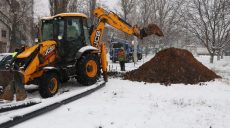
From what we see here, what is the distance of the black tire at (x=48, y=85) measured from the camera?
1069cm

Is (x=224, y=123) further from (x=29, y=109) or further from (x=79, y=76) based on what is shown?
(x=79, y=76)

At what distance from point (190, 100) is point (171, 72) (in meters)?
5.08

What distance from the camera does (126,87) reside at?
13461 millimetres

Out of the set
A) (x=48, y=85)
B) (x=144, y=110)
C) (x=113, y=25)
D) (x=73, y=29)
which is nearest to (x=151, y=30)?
(x=113, y=25)

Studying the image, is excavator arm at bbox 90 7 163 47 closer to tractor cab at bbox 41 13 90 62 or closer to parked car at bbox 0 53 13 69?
tractor cab at bbox 41 13 90 62

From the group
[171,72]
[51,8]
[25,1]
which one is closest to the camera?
[171,72]

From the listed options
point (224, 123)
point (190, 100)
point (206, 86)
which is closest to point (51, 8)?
point (206, 86)

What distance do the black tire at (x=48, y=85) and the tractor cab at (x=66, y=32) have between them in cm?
167

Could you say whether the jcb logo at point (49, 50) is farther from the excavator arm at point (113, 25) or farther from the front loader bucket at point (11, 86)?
the excavator arm at point (113, 25)

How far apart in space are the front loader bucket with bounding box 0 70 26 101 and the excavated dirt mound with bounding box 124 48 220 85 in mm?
6932

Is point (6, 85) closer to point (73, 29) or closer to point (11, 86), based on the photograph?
point (11, 86)

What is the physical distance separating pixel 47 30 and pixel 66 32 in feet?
3.07

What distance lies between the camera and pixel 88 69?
13297 millimetres

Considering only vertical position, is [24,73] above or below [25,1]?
below
